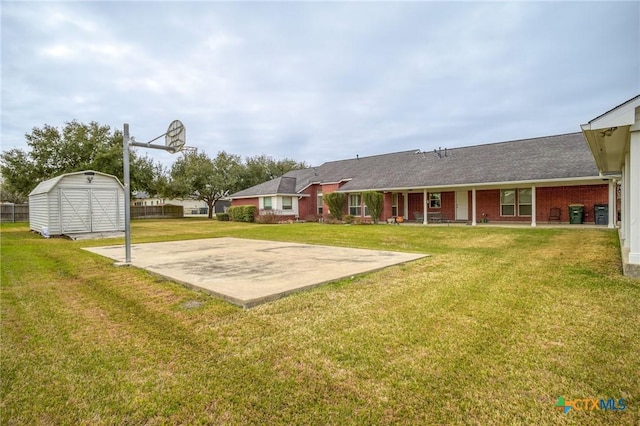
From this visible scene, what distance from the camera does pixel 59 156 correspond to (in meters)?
28.3

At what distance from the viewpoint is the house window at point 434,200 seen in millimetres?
21062

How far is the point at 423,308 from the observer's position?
4371 mm

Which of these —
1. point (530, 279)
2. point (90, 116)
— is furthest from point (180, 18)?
point (90, 116)

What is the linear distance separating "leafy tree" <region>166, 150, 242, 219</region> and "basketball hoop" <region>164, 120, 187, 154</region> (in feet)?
96.5

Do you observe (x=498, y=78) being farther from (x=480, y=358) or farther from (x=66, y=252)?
(x=66, y=252)

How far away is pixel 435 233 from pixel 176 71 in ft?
47.1

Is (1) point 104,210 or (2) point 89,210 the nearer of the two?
(2) point 89,210

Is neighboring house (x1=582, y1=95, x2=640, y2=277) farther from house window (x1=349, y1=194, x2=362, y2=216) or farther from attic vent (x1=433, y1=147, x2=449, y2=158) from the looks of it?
house window (x1=349, y1=194, x2=362, y2=216)

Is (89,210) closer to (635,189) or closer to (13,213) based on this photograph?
(635,189)

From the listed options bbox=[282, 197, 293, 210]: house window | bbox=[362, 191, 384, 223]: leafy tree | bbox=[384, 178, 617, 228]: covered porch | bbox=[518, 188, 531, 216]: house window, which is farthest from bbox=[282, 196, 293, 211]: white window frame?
bbox=[518, 188, 531, 216]: house window

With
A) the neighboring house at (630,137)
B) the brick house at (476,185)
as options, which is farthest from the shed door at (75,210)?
the neighboring house at (630,137)

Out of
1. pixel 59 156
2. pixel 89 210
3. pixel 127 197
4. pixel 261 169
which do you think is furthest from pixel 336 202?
pixel 59 156

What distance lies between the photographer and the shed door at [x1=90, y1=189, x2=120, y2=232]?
16047 millimetres

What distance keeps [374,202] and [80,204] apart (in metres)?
16.1
